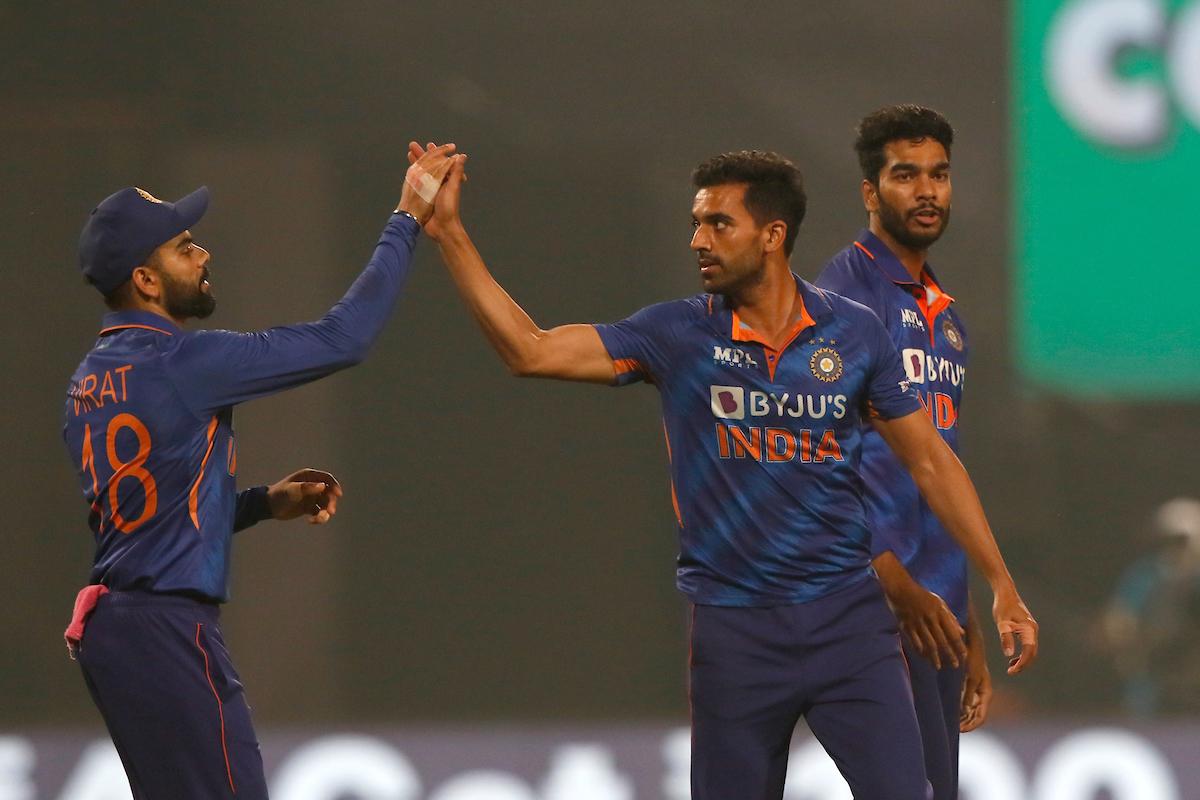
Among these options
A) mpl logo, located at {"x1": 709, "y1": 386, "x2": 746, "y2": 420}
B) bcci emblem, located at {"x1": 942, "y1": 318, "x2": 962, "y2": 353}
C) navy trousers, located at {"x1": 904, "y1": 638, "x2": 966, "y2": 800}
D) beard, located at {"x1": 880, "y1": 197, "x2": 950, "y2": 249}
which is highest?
beard, located at {"x1": 880, "y1": 197, "x2": 950, "y2": 249}

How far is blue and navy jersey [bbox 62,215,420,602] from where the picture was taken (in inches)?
121

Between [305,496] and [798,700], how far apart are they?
97 centimetres

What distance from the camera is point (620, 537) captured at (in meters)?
5.55

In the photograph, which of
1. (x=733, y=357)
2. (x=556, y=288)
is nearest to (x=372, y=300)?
(x=733, y=357)

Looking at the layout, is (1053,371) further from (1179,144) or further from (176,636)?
(176,636)

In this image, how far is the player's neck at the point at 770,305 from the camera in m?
3.34

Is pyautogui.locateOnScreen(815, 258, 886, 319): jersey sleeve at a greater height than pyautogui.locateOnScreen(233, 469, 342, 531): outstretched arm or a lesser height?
greater

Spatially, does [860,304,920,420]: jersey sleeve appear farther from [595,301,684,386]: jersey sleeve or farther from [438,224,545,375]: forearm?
[438,224,545,375]: forearm

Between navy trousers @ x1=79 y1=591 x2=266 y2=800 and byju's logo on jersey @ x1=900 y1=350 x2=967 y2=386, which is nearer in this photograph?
navy trousers @ x1=79 y1=591 x2=266 y2=800

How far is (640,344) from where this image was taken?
3.33 metres

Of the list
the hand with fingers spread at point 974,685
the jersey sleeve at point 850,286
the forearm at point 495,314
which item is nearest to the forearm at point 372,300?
the forearm at point 495,314

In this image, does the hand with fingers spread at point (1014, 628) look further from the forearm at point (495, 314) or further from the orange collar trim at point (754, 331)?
the forearm at point (495, 314)

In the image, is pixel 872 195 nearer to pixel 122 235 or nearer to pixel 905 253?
pixel 905 253

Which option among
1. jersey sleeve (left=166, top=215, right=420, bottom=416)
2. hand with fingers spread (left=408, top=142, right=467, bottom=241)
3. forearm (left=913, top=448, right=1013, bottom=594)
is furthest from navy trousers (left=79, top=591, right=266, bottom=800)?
forearm (left=913, top=448, right=1013, bottom=594)
